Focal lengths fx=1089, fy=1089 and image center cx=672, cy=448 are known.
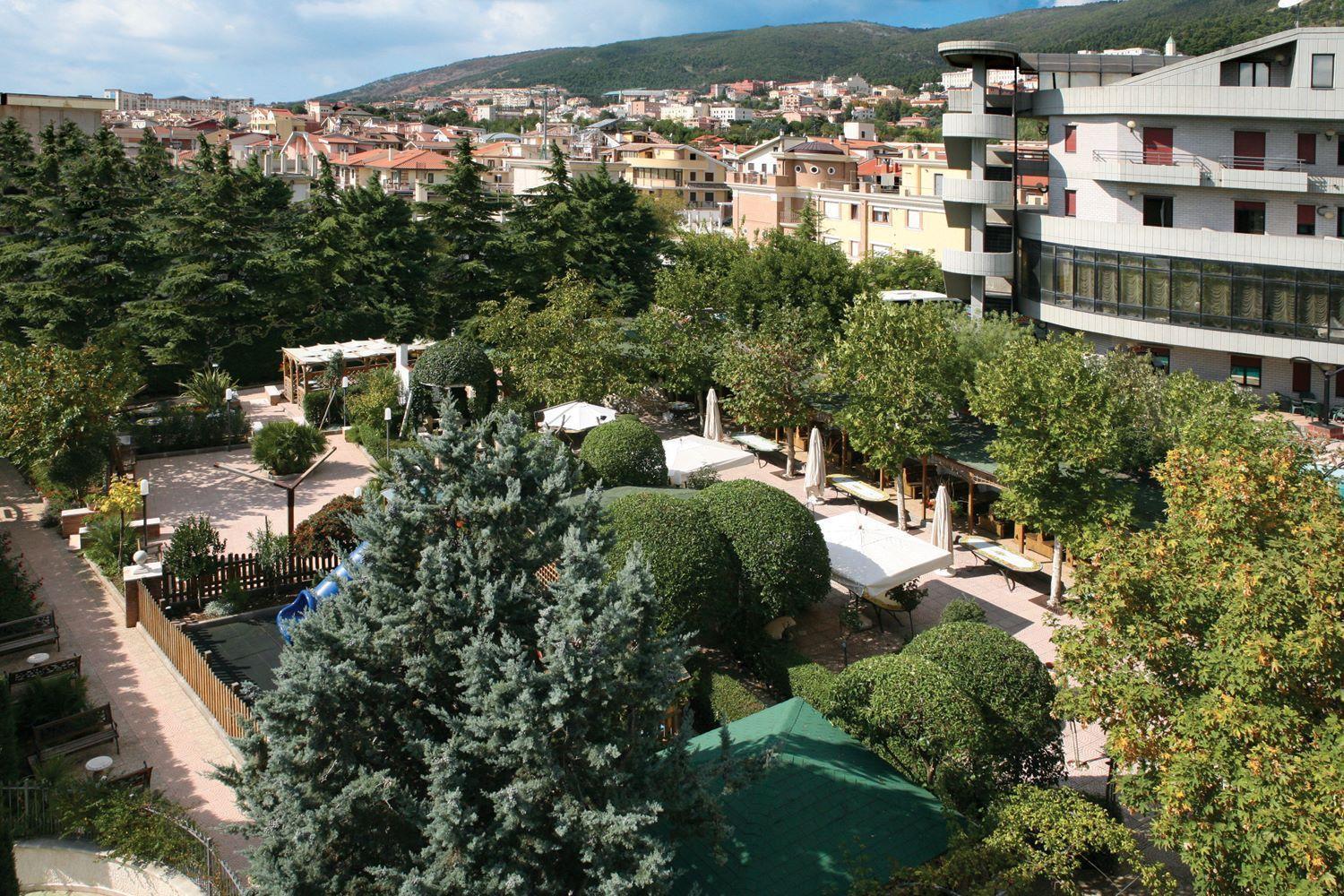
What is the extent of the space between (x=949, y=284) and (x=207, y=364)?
23.7m

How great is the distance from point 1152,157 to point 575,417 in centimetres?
1903

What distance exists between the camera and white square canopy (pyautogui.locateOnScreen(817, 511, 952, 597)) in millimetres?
16891

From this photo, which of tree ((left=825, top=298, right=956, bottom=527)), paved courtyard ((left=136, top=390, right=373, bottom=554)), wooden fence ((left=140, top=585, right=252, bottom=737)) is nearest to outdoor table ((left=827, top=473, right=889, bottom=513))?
tree ((left=825, top=298, right=956, bottom=527))

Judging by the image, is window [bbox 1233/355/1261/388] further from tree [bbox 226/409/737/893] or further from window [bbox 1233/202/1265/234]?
tree [bbox 226/409/737/893]

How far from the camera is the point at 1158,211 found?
1253 inches

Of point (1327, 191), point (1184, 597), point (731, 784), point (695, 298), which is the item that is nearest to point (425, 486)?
point (731, 784)

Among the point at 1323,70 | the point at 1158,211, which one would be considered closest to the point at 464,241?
the point at 1158,211

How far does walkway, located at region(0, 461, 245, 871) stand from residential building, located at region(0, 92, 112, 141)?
3726 centimetres

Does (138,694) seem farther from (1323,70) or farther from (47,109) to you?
(47,109)

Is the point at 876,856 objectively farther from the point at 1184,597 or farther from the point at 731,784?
the point at 1184,597

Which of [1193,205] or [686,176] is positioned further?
[686,176]

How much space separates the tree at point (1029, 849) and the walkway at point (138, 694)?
659 cm

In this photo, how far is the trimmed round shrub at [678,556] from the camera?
14.4 metres

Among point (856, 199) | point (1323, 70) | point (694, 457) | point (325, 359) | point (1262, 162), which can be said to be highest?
point (1323, 70)
